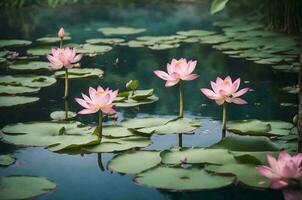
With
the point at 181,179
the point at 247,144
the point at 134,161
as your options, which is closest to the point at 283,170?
the point at 181,179

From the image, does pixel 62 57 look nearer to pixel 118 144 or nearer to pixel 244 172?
pixel 118 144

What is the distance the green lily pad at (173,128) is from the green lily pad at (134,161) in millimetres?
259

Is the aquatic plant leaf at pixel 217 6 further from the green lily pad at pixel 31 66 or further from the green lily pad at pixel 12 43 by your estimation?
the green lily pad at pixel 12 43

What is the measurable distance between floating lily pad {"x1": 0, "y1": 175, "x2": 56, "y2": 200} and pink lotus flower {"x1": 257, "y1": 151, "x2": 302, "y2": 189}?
77cm

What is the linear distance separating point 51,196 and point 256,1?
7.85 metres

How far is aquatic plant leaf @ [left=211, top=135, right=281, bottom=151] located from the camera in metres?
1.95

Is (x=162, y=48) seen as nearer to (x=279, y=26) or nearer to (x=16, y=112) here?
(x=279, y=26)

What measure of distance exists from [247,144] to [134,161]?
51 cm

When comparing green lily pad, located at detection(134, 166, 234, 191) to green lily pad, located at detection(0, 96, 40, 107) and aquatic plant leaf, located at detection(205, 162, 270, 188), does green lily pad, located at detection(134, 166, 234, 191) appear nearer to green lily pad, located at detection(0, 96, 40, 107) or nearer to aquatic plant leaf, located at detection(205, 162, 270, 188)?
aquatic plant leaf, located at detection(205, 162, 270, 188)

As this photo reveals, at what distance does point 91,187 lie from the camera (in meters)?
1.73

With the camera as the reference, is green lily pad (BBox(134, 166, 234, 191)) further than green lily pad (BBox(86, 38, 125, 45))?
No

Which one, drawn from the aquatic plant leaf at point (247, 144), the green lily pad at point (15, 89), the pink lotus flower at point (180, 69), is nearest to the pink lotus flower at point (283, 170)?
the aquatic plant leaf at point (247, 144)

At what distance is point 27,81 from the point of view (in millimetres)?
3324

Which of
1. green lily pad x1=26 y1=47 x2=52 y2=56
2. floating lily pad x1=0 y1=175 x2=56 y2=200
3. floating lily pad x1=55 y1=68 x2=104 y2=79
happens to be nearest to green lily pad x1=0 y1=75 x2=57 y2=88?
floating lily pad x1=55 y1=68 x2=104 y2=79
